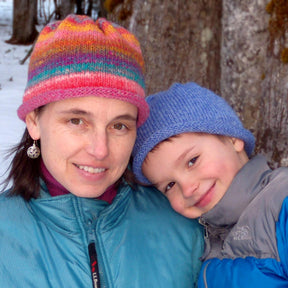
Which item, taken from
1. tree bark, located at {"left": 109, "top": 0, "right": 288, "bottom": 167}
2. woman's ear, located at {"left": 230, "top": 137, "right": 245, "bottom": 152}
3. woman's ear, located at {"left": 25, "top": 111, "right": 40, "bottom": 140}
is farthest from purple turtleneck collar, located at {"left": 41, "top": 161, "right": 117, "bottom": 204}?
tree bark, located at {"left": 109, "top": 0, "right": 288, "bottom": 167}

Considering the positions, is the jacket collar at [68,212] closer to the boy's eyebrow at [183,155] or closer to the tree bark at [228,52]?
the boy's eyebrow at [183,155]

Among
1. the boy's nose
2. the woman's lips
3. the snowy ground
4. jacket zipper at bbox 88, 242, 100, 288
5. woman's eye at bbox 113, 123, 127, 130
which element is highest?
woman's eye at bbox 113, 123, 127, 130

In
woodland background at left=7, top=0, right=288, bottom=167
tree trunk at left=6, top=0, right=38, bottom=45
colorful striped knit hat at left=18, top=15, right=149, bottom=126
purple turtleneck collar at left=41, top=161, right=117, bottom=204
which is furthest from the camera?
tree trunk at left=6, top=0, right=38, bottom=45

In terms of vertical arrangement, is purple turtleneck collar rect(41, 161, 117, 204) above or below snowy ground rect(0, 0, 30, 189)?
above

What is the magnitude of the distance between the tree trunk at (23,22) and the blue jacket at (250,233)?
1266 centimetres

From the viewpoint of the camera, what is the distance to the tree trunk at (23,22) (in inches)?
527

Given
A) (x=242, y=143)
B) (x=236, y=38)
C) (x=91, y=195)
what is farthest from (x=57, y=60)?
(x=236, y=38)

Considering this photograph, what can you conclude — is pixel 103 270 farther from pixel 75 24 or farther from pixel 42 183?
pixel 75 24

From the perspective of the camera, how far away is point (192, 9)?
11.1 ft

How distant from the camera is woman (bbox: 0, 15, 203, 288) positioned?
1.60 metres

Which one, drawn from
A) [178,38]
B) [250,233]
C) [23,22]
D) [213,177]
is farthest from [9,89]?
[250,233]

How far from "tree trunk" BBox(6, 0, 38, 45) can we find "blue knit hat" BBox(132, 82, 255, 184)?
12313 millimetres

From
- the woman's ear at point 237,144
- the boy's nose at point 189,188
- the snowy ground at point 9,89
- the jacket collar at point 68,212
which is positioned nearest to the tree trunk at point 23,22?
the snowy ground at point 9,89

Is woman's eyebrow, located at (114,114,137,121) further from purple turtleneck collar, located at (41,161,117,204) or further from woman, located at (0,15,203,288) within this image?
purple turtleneck collar, located at (41,161,117,204)
